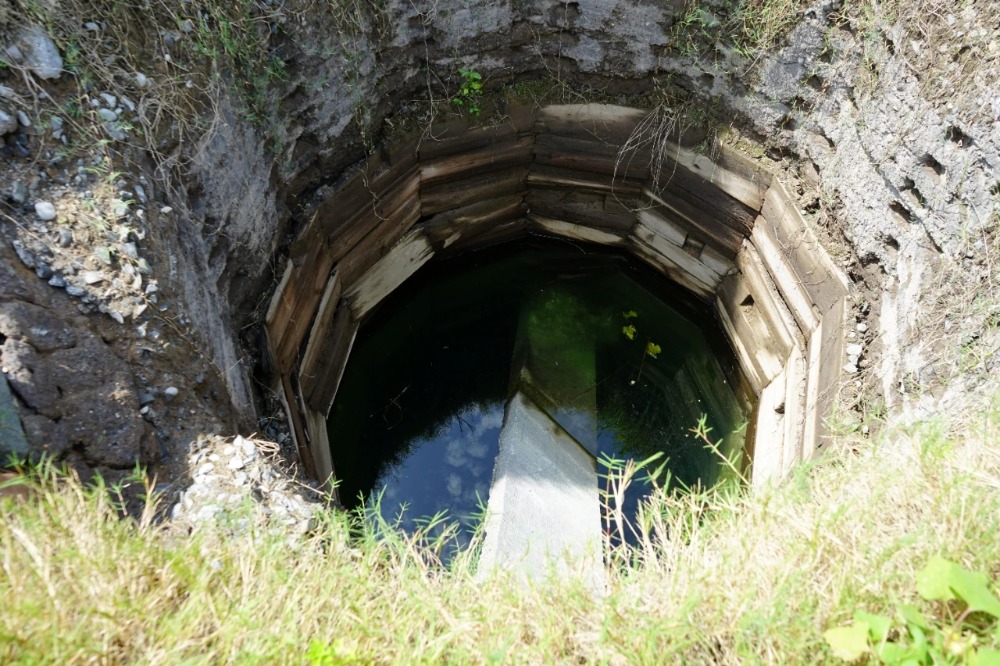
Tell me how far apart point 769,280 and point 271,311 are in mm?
3076

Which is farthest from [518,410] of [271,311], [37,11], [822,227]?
[37,11]

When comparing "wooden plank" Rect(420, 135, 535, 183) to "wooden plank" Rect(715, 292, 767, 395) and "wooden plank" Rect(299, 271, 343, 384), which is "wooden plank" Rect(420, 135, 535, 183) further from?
"wooden plank" Rect(715, 292, 767, 395)

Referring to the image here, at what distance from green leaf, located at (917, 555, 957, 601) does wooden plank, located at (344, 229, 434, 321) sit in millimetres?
3776

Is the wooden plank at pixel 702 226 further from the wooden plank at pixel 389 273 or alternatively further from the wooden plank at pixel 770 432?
the wooden plank at pixel 389 273

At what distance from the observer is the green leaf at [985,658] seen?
5.25 feet

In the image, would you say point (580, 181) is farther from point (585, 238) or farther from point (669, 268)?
point (669, 268)

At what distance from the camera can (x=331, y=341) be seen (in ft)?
15.3

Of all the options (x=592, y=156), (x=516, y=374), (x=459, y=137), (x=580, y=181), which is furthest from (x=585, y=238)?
(x=459, y=137)

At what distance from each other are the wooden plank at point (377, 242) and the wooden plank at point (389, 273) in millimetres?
73

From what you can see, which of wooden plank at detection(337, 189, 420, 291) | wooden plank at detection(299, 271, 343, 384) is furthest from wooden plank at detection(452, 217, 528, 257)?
wooden plank at detection(299, 271, 343, 384)

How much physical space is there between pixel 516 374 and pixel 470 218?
1.26 m

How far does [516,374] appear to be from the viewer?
4926 millimetres

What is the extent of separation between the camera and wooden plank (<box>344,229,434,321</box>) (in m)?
4.90

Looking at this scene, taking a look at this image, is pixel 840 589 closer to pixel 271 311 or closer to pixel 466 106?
pixel 271 311
